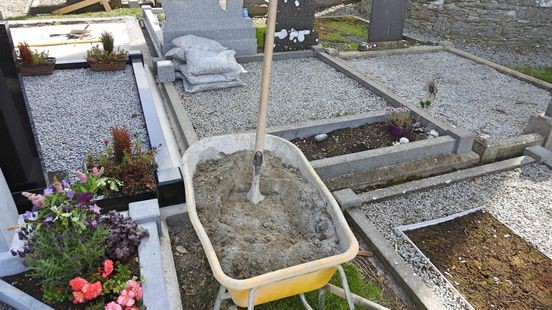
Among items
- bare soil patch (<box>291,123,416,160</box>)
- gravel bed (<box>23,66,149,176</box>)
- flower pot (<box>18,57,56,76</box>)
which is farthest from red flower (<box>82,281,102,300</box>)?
flower pot (<box>18,57,56,76</box>)

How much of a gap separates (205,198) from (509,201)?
313cm

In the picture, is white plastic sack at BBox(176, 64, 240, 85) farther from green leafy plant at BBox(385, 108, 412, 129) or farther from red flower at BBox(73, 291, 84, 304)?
red flower at BBox(73, 291, 84, 304)

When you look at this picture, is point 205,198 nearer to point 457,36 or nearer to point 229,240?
point 229,240

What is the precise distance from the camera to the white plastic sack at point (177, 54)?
20.0ft

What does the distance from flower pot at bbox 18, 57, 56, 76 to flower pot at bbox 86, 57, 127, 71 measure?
19.9 inches

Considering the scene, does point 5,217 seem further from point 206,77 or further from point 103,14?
point 103,14

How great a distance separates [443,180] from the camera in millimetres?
4074

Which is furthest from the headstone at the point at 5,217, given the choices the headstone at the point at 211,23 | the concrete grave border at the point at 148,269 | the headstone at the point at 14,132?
the headstone at the point at 211,23

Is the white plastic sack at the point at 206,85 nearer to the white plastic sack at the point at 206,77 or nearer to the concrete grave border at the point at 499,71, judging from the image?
the white plastic sack at the point at 206,77

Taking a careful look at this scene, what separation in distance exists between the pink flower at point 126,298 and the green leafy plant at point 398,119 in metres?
3.52

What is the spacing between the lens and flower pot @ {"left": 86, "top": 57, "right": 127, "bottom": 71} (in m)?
6.03

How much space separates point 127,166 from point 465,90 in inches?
213

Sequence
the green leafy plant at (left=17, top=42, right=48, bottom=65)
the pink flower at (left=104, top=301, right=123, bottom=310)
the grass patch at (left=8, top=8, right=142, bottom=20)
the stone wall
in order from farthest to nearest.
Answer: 1. the grass patch at (left=8, top=8, right=142, bottom=20)
2. the stone wall
3. the green leafy plant at (left=17, top=42, right=48, bottom=65)
4. the pink flower at (left=104, top=301, right=123, bottom=310)

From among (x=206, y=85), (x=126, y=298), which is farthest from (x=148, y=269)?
(x=206, y=85)
